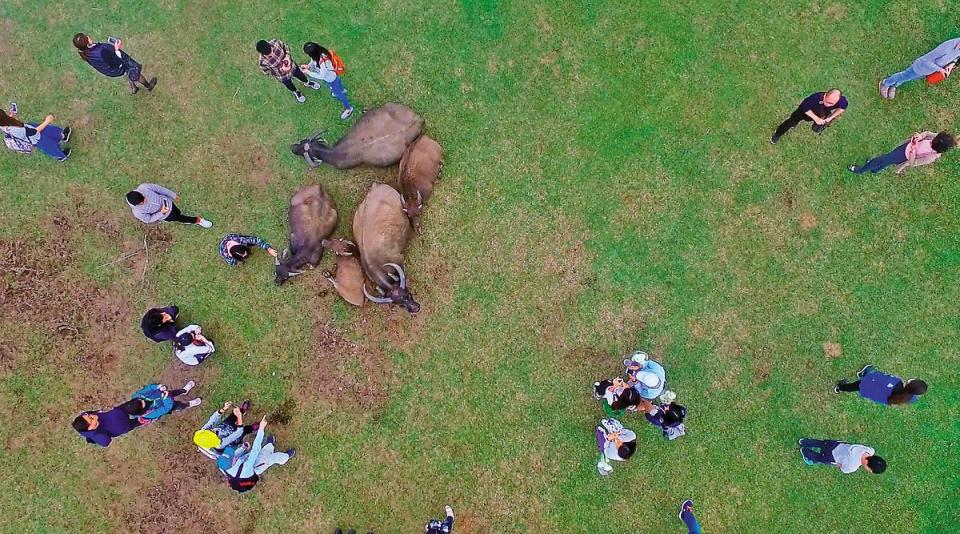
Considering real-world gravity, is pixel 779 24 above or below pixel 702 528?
above

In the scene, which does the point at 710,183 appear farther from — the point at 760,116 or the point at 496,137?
the point at 496,137

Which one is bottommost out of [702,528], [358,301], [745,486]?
[702,528]

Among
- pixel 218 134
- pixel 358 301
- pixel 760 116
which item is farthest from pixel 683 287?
pixel 218 134

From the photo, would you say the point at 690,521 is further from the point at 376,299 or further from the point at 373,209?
the point at 373,209

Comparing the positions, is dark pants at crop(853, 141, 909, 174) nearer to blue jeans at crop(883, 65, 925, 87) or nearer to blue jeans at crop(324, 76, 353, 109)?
blue jeans at crop(883, 65, 925, 87)

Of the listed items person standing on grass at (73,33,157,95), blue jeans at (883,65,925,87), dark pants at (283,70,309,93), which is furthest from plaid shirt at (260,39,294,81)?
blue jeans at (883,65,925,87)
